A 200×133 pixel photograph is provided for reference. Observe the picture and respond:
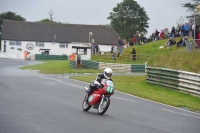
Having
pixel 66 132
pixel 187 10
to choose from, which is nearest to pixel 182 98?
pixel 66 132

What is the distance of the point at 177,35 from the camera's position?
159ft

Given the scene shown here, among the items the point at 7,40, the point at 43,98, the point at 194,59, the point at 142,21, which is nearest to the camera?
the point at 43,98

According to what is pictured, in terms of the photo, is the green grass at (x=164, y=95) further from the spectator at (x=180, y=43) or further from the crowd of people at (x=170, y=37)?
the spectator at (x=180, y=43)

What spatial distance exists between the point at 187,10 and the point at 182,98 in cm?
5574

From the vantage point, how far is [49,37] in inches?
3895

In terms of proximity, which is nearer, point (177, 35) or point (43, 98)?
point (43, 98)

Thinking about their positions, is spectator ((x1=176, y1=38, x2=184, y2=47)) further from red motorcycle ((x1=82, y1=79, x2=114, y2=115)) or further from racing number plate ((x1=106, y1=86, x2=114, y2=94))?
racing number plate ((x1=106, y1=86, x2=114, y2=94))

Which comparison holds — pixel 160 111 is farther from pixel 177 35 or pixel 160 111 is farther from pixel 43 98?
pixel 177 35

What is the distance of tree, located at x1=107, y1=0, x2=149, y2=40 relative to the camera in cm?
11056

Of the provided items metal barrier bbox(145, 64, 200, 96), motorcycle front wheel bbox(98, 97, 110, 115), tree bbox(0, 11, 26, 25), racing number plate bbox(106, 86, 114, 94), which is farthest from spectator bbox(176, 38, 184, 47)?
tree bbox(0, 11, 26, 25)

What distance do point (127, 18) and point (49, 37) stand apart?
21064 mm

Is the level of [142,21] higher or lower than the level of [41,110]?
higher

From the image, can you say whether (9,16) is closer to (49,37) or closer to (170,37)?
(49,37)

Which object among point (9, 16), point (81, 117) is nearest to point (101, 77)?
point (81, 117)
